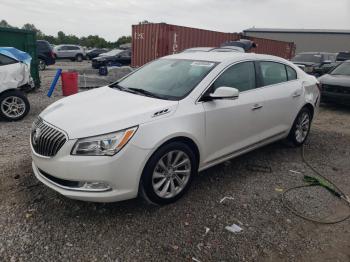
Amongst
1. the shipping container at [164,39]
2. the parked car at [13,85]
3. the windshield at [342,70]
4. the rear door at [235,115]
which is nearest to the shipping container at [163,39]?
the shipping container at [164,39]

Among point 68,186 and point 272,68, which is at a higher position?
point 272,68

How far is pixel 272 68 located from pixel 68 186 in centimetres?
334

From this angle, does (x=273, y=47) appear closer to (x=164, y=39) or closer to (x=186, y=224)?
(x=164, y=39)

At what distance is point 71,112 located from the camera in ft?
10.9

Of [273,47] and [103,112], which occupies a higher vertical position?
[273,47]

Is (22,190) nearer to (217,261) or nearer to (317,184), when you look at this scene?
(217,261)

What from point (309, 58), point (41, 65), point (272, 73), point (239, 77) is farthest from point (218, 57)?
point (41, 65)

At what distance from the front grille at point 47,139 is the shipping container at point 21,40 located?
781 centimetres

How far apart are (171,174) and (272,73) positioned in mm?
2389

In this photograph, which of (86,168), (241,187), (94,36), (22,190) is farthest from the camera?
(94,36)

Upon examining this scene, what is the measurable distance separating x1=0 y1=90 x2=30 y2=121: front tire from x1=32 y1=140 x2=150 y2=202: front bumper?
4.33 metres

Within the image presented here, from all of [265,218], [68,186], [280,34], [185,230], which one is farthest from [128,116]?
[280,34]

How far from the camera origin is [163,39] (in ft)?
43.4

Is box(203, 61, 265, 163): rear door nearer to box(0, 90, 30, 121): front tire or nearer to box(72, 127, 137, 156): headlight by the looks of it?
box(72, 127, 137, 156): headlight
